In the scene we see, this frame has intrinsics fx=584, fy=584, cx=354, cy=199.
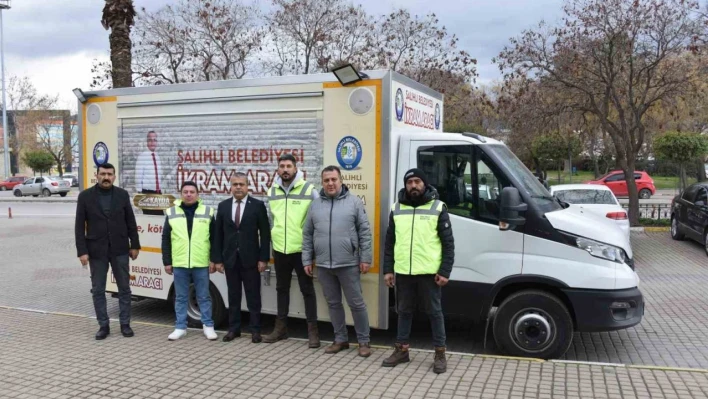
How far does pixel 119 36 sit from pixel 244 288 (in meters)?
8.86

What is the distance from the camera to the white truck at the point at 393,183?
17.0ft

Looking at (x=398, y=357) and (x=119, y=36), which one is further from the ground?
(x=119, y=36)

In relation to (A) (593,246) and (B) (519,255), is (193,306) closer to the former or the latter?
(B) (519,255)

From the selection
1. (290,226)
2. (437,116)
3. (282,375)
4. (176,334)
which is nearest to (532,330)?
(282,375)

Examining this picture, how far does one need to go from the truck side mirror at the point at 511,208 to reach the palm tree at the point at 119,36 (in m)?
10.00

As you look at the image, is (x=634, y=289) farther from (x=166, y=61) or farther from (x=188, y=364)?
(x=166, y=61)

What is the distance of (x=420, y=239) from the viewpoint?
4918mm

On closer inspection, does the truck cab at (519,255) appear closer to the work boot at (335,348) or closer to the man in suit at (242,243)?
the work boot at (335,348)

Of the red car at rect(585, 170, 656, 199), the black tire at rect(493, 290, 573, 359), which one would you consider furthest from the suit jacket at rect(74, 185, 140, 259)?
the red car at rect(585, 170, 656, 199)

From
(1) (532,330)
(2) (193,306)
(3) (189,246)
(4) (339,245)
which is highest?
(4) (339,245)

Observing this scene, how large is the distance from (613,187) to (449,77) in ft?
36.6

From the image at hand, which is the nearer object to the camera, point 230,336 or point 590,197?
point 230,336

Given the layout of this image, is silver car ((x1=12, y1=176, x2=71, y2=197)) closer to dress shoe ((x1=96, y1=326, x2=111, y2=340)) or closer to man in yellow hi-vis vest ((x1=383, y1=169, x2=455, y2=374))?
dress shoe ((x1=96, y1=326, x2=111, y2=340))

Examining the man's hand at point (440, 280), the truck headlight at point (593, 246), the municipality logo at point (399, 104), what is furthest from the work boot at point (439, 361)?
the municipality logo at point (399, 104)
